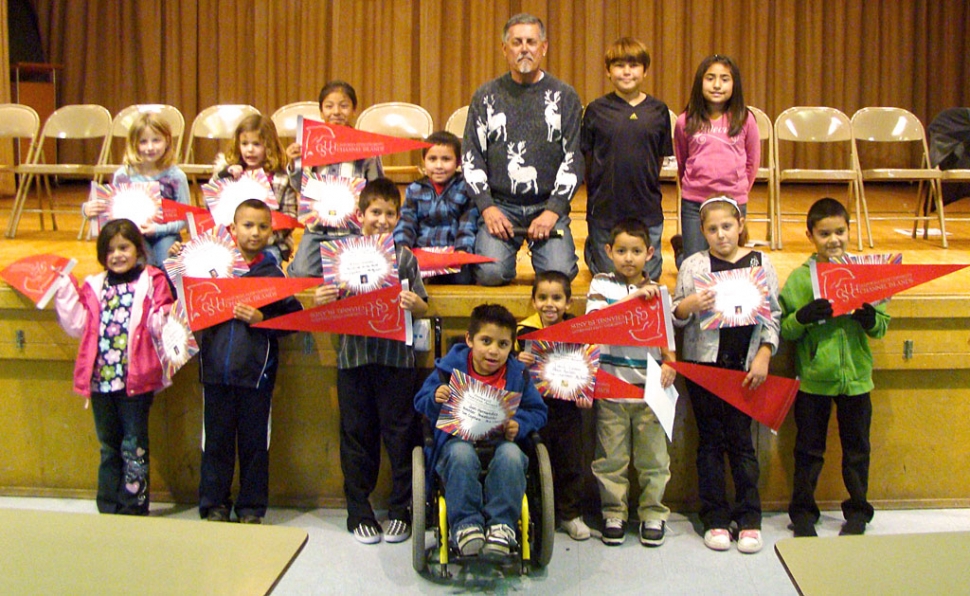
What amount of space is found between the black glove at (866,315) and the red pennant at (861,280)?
0.07ft

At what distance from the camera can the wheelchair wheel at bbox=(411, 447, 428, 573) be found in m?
3.15

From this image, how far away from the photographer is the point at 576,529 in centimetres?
367

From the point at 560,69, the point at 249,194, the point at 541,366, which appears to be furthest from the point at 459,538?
the point at 560,69

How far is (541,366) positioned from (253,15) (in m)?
6.63

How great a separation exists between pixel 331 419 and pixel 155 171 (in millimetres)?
1338

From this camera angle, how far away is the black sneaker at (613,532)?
11.8 ft

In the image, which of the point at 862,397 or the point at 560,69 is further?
the point at 560,69

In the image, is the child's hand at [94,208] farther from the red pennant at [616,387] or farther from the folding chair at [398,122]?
the red pennant at [616,387]

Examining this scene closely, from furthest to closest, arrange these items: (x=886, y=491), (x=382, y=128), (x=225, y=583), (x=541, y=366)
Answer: (x=382, y=128) < (x=886, y=491) < (x=541, y=366) < (x=225, y=583)

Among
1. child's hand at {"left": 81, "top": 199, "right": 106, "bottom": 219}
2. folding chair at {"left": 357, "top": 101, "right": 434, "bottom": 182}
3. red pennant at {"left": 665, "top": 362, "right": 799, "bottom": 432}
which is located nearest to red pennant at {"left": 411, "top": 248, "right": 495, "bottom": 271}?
red pennant at {"left": 665, "top": 362, "right": 799, "bottom": 432}

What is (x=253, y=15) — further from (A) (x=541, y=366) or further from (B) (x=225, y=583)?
(B) (x=225, y=583)

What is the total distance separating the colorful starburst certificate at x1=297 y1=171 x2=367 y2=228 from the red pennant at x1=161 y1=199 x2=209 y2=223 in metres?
0.49

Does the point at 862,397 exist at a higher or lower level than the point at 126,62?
lower

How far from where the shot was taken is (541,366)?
3.56 metres
